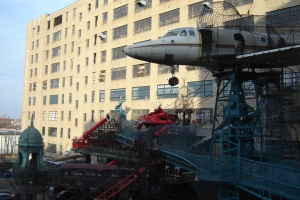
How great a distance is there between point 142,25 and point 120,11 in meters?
6.79

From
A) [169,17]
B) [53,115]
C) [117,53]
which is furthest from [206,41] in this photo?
[53,115]

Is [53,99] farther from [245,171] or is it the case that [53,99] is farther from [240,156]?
[245,171]

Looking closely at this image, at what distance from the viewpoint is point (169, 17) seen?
136 feet

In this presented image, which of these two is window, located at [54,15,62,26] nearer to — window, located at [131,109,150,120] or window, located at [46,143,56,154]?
window, located at [46,143,56,154]

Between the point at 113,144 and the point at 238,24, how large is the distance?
21872mm

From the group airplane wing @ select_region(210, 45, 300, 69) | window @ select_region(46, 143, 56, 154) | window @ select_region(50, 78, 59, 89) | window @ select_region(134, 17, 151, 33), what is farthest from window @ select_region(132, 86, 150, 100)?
airplane wing @ select_region(210, 45, 300, 69)

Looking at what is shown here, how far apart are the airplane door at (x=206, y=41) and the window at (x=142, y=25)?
2833 cm

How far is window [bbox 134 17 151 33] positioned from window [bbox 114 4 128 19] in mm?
3804

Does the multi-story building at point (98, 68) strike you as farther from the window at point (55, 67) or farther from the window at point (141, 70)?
the window at point (55, 67)

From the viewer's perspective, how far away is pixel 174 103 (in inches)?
1519

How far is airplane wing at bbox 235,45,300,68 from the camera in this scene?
14.3 metres

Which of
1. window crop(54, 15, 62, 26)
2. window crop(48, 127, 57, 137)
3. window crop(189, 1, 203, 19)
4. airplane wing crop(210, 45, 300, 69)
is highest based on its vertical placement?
window crop(54, 15, 62, 26)

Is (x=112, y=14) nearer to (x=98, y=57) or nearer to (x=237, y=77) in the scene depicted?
(x=98, y=57)

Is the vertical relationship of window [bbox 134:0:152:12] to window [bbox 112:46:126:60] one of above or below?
above
